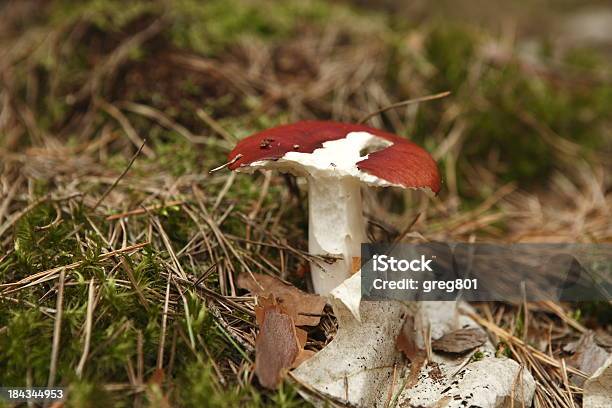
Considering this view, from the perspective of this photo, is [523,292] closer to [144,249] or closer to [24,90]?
[144,249]

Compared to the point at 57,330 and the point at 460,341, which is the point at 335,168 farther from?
the point at 57,330

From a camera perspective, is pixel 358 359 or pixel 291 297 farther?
pixel 291 297

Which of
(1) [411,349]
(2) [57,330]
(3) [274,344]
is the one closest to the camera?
(2) [57,330]

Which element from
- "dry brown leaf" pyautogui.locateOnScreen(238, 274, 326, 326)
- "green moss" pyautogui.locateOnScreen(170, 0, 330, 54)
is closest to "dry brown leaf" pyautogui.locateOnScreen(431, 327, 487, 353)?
"dry brown leaf" pyautogui.locateOnScreen(238, 274, 326, 326)

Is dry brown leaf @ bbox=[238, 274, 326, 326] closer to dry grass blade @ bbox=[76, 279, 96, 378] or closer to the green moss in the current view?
dry grass blade @ bbox=[76, 279, 96, 378]

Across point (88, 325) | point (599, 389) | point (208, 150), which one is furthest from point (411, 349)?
point (208, 150)

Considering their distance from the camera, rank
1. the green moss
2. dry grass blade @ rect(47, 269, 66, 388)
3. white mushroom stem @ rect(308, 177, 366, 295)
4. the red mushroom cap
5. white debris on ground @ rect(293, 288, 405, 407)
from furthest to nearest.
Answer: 1. the green moss
2. white mushroom stem @ rect(308, 177, 366, 295)
3. the red mushroom cap
4. white debris on ground @ rect(293, 288, 405, 407)
5. dry grass blade @ rect(47, 269, 66, 388)
